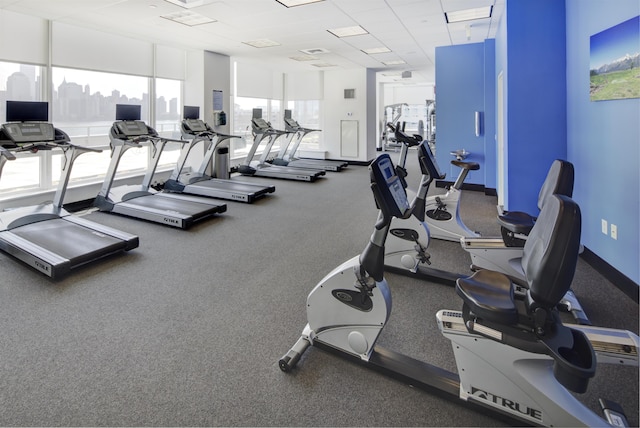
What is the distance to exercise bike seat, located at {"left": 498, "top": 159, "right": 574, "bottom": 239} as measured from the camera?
2752mm

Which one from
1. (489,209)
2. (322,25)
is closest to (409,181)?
(489,209)

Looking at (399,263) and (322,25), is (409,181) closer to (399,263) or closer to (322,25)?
(322,25)

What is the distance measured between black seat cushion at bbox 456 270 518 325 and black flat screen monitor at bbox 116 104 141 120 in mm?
5628

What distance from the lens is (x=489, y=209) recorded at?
614 cm

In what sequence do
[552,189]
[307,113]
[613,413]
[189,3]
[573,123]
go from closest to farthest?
1. [613,413]
2. [552,189]
3. [573,123]
4. [189,3]
5. [307,113]

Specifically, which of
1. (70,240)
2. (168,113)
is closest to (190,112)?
(168,113)

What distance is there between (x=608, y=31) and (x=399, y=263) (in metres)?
2.70

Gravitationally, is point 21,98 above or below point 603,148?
above

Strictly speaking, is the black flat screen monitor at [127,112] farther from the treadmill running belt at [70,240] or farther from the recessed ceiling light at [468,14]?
the recessed ceiling light at [468,14]

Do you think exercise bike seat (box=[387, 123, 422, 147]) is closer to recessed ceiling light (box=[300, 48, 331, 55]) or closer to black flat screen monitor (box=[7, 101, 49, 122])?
black flat screen monitor (box=[7, 101, 49, 122])

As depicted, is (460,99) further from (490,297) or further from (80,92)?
(80,92)

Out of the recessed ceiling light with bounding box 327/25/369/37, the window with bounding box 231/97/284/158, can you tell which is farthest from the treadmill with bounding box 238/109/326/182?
the recessed ceiling light with bounding box 327/25/369/37

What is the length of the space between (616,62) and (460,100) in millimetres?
4749

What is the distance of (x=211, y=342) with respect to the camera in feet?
7.89
